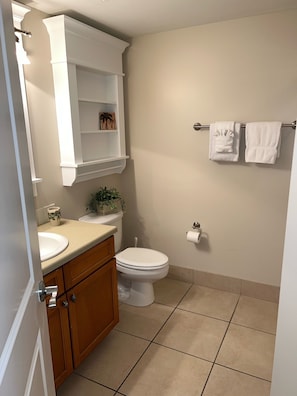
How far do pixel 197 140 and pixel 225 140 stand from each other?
0.29m

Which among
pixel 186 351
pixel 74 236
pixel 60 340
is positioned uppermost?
pixel 74 236

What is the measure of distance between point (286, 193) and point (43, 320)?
199cm

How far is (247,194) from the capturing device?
2447mm

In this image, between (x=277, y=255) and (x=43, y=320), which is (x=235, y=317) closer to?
(x=277, y=255)

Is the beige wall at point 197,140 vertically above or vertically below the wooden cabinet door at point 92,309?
above

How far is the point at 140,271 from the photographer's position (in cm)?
229

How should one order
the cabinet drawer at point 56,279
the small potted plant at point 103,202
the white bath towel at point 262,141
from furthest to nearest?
1. the small potted plant at point 103,202
2. the white bath towel at point 262,141
3. the cabinet drawer at point 56,279

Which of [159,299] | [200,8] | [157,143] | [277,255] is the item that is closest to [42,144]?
[157,143]

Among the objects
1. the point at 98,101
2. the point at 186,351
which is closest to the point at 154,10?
the point at 98,101

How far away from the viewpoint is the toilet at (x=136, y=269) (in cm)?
230

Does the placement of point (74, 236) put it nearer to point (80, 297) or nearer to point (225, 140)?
point (80, 297)

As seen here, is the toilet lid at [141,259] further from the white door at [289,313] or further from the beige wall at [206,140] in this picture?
the white door at [289,313]

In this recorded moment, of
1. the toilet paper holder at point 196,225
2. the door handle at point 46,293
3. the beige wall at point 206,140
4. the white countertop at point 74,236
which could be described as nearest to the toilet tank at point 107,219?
the white countertop at point 74,236

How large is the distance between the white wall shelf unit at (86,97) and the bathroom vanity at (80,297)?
59 cm
